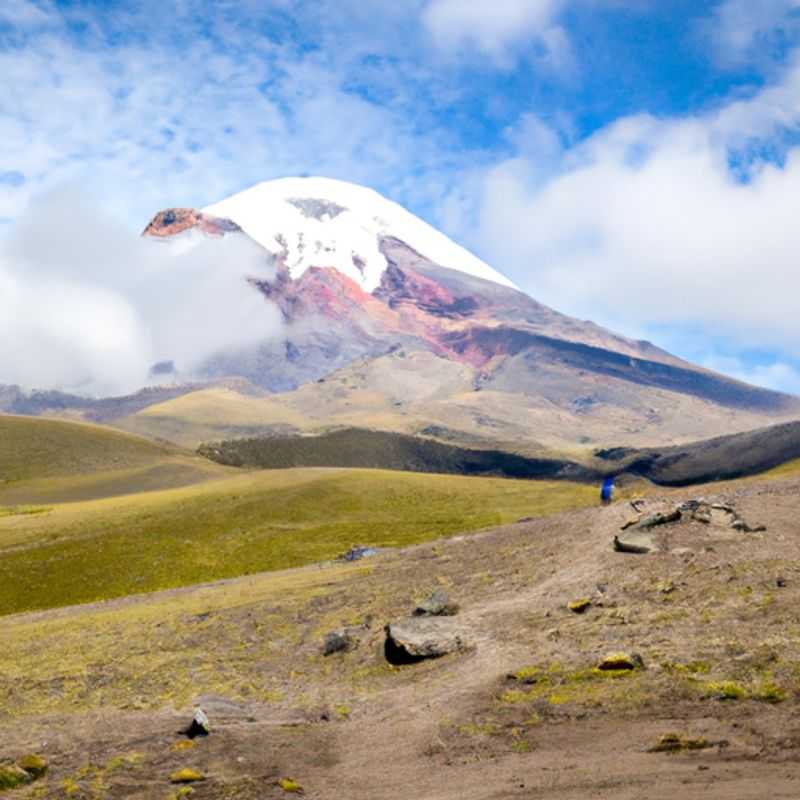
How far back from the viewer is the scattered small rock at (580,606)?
87.6ft

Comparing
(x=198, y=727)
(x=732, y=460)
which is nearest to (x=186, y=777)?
(x=198, y=727)

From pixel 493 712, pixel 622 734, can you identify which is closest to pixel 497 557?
pixel 493 712

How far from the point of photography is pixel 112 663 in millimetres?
30984

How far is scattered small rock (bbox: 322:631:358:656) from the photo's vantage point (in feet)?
94.6

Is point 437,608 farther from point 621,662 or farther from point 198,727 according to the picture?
point 198,727

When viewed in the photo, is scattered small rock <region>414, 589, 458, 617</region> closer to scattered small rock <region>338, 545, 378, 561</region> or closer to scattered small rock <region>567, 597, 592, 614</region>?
scattered small rock <region>567, 597, 592, 614</region>

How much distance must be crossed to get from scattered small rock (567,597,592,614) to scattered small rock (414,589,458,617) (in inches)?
193

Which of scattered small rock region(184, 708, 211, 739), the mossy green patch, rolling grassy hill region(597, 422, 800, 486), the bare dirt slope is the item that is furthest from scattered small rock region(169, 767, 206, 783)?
rolling grassy hill region(597, 422, 800, 486)

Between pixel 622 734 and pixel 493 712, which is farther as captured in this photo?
pixel 493 712

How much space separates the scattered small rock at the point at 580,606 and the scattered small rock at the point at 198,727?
474 inches

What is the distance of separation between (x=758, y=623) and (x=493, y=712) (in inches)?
314

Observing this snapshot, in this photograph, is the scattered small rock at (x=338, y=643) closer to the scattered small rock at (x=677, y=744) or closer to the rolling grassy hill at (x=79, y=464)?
the scattered small rock at (x=677, y=744)

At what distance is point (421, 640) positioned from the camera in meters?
26.4

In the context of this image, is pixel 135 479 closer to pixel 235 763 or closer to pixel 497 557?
pixel 497 557
